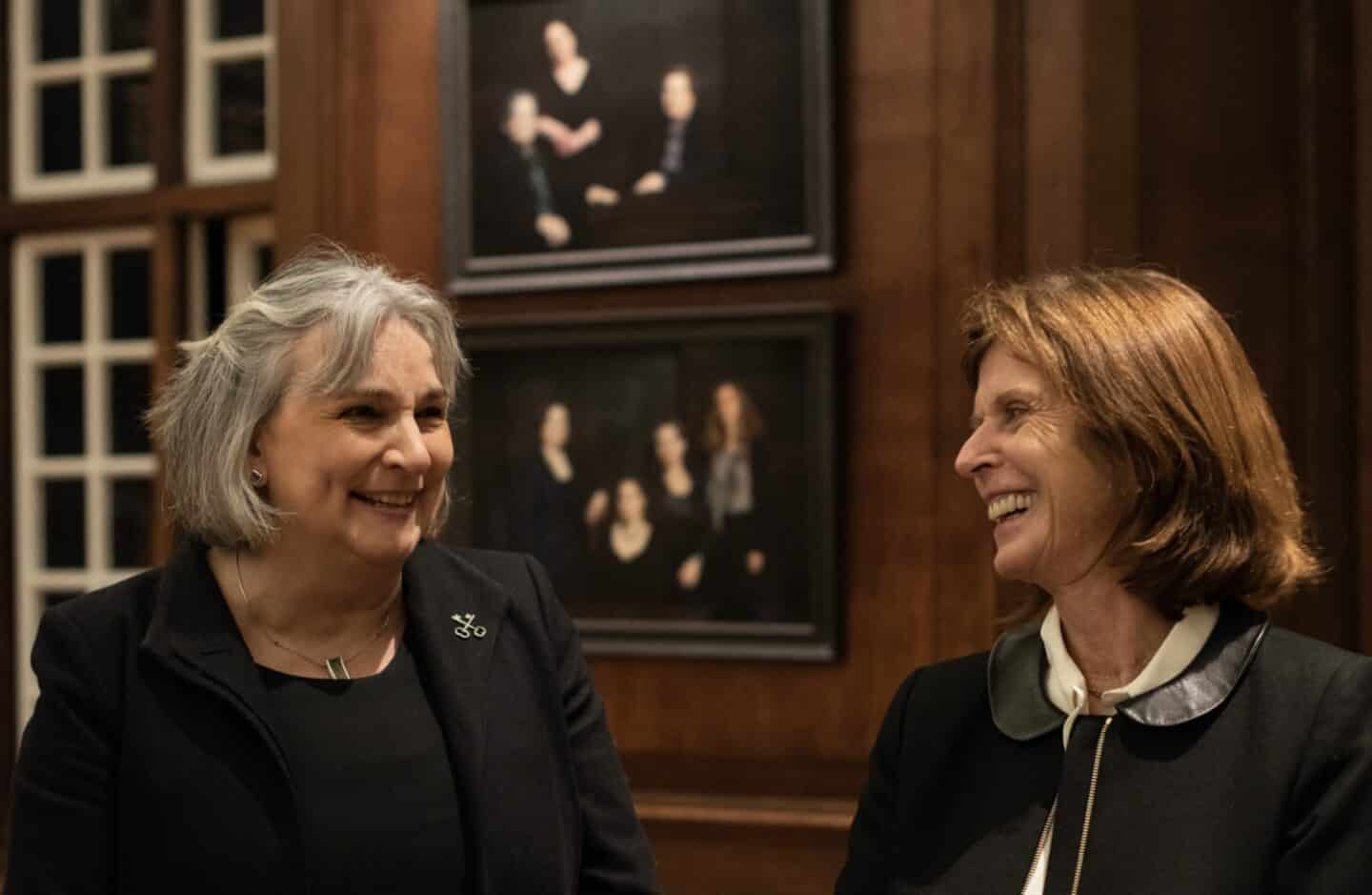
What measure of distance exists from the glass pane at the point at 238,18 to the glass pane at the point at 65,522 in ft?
4.87

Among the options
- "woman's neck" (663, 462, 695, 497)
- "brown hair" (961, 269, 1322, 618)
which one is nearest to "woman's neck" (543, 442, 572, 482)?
"woman's neck" (663, 462, 695, 497)

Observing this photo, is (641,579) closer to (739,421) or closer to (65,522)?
(739,421)

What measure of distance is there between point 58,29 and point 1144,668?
4290 millimetres

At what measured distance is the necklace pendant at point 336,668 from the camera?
2.31m

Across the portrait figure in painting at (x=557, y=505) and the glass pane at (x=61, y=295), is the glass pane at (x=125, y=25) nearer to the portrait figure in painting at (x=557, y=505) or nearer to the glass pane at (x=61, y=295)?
the glass pane at (x=61, y=295)

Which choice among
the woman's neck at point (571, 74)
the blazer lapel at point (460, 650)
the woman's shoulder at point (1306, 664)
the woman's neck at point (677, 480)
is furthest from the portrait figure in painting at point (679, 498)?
the woman's shoulder at point (1306, 664)

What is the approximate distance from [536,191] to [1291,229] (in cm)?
180

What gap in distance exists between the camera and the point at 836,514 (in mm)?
3766

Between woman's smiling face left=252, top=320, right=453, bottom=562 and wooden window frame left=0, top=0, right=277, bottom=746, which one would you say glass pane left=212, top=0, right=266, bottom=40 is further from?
woman's smiling face left=252, top=320, right=453, bottom=562

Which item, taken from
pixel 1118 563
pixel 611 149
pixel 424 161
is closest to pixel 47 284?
pixel 424 161

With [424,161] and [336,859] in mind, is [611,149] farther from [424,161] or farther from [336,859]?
[336,859]

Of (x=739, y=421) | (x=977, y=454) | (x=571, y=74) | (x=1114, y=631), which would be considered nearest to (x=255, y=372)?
(x=977, y=454)

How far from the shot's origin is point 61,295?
5113 millimetres

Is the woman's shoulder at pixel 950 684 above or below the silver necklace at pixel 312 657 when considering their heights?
below
